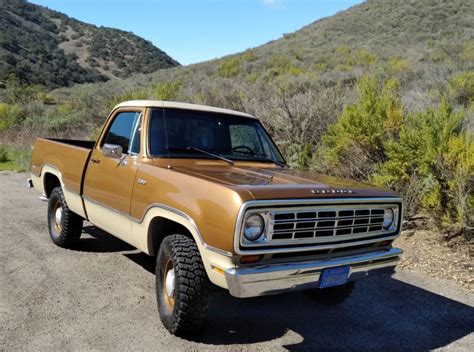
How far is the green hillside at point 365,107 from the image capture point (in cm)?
688

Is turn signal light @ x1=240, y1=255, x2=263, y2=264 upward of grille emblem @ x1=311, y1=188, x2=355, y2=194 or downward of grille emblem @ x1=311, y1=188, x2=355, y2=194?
downward

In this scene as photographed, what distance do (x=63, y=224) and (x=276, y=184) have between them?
11.1 ft

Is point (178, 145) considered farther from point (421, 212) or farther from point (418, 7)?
point (418, 7)

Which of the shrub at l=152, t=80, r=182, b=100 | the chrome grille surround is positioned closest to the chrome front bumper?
the chrome grille surround

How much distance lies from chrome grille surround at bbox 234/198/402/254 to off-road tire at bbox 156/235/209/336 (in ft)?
1.89

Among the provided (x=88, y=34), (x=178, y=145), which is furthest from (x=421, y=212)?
(x=88, y=34)

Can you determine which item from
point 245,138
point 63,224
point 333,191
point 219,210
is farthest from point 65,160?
point 333,191

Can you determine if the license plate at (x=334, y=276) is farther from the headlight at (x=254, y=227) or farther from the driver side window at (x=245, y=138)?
the driver side window at (x=245, y=138)

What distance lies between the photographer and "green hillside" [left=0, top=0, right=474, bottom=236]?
6.88 meters

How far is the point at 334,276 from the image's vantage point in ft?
12.7

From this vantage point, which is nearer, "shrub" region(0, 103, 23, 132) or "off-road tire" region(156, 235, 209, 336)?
"off-road tire" region(156, 235, 209, 336)

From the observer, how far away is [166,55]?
71.1m

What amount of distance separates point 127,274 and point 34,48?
50799mm

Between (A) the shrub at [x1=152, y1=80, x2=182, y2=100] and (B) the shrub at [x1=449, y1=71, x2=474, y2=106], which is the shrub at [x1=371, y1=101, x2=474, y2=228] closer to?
(B) the shrub at [x1=449, y1=71, x2=474, y2=106]
